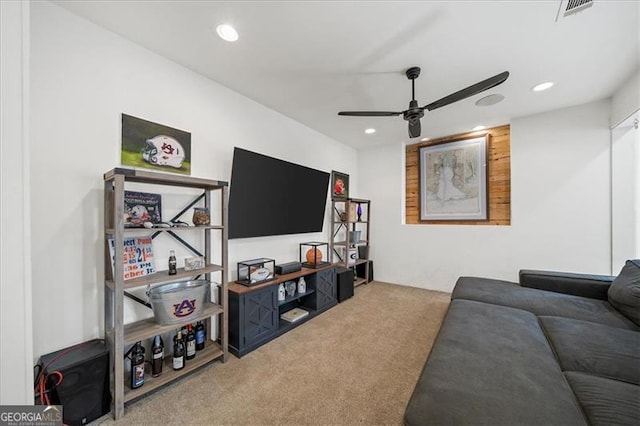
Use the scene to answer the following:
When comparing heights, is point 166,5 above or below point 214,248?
A: above

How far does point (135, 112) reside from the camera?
184cm

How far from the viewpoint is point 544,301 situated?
2113 millimetres

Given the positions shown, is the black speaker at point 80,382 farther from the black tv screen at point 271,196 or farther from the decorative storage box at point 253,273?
the black tv screen at point 271,196

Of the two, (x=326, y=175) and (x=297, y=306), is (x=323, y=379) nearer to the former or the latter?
(x=297, y=306)

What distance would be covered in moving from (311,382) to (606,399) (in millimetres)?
1597

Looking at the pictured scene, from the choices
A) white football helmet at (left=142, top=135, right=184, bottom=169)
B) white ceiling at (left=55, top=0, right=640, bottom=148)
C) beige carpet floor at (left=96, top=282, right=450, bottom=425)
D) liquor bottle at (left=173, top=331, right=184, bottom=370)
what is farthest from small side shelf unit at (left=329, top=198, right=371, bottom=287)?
white football helmet at (left=142, top=135, right=184, bottom=169)

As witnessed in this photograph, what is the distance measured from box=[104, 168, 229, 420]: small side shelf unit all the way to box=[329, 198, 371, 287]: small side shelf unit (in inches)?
82.4

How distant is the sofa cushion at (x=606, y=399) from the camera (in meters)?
0.94

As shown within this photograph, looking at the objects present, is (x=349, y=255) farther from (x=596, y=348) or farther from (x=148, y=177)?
(x=148, y=177)

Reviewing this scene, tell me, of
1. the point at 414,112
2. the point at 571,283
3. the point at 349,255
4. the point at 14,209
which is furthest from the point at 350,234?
the point at 14,209

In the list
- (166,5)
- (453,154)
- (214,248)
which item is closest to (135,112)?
(166,5)

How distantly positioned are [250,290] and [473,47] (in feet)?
9.30

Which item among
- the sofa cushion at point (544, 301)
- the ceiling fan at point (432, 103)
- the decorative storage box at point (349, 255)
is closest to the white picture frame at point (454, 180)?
the decorative storage box at point (349, 255)

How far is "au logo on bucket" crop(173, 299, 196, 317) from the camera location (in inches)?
68.3
